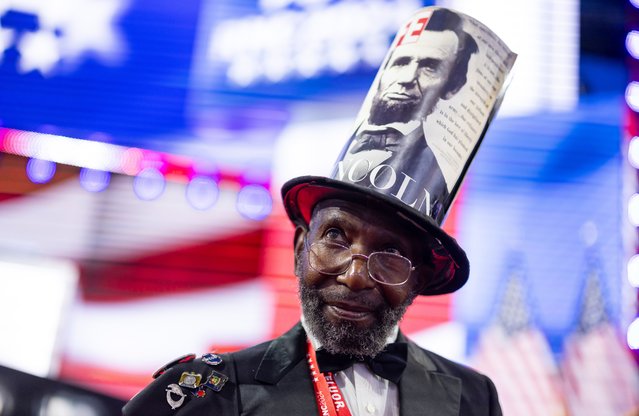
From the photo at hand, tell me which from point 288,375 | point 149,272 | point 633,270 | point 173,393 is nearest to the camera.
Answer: point 173,393

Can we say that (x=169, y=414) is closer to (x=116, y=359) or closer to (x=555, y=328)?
(x=116, y=359)

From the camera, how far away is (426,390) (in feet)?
6.14

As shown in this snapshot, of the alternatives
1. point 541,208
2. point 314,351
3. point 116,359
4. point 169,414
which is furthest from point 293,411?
point 541,208

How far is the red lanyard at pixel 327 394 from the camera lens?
1.70 metres

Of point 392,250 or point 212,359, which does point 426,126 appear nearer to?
point 392,250

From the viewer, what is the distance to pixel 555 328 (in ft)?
13.3

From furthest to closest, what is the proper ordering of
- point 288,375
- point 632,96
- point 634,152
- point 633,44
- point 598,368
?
point 633,44, point 632,96, point 634,152, point 598,368, point 288,375

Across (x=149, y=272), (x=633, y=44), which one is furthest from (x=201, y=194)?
(x=633, y=44)

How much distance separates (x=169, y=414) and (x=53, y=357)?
2.20 meters

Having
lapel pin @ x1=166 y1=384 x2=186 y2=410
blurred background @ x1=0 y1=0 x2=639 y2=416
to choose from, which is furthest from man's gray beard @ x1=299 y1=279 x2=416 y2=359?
blurred background @ x1=0 y1=0 x2=639 y2=416

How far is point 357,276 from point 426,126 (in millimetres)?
428

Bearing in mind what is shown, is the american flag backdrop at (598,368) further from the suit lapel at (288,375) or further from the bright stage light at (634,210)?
the suit lapel at (288,375)

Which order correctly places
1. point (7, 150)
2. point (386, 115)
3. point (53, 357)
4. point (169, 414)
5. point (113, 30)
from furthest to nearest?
point (113, 30) → point (7, 150) → point (53, 357) → point (386, 115) → point (169, 414)

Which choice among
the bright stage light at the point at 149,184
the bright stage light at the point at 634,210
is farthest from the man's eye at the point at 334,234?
the bright stage light at the point at 634,210
